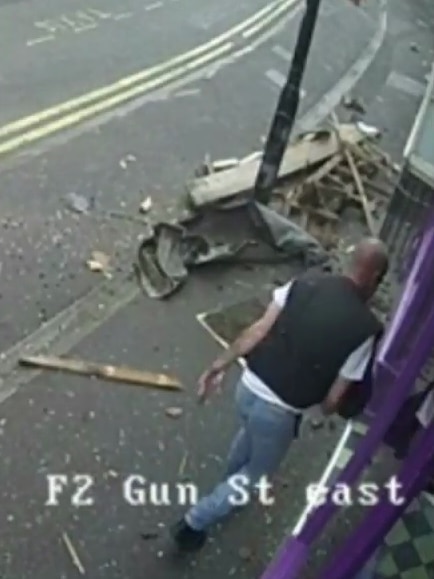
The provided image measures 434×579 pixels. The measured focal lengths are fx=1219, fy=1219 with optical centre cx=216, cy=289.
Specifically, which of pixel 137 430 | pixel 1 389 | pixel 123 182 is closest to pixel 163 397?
pixel 137 430

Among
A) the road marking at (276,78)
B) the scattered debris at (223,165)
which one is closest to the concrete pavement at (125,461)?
the scattered debris at (223,165)

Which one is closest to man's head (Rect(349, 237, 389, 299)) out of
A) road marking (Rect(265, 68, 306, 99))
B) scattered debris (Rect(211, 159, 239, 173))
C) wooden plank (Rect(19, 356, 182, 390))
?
wooden plank (Rect(19, 356, 182, 390))

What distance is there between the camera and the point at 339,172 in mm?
11391

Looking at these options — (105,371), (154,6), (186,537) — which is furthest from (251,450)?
(154,6)

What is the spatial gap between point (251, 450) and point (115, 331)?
2.33 meters

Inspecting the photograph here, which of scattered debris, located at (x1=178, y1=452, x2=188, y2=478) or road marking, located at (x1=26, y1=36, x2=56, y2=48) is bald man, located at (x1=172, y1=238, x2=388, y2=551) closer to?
scattered debris, located at (x1=178, y1=452, x2=188, y2=478)

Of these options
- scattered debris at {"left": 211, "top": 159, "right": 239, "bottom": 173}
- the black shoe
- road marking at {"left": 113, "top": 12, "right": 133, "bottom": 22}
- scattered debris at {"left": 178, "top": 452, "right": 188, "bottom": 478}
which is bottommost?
road marking at {"left": 113, "top": 12, "right": 133, "bottom": 22}

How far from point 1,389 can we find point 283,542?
80.7 inches

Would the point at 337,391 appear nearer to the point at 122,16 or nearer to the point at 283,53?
the point at 283,53

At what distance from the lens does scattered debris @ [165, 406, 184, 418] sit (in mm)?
7652

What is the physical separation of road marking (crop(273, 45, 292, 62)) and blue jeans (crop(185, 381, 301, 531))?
9.43m

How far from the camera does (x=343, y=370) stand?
5906 millimetres

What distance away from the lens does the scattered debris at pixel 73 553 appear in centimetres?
633

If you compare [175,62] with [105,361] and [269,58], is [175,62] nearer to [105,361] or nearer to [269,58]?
[269,58]
